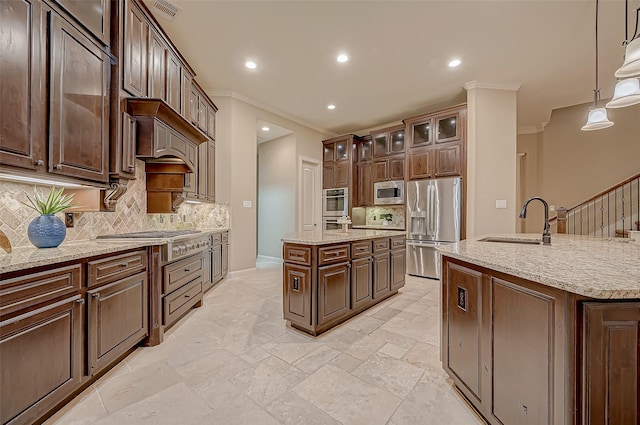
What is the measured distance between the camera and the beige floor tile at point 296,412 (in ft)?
4.61

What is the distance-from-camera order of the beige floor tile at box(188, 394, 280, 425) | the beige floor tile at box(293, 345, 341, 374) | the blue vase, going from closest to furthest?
the beige floor tile at box(188, 394, 280, 425), the blue vase, the beige floor tile at box(293, 345, 341, 374)

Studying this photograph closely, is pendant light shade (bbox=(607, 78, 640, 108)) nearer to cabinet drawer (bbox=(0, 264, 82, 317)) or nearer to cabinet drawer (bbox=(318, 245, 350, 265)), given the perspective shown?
cabinet drawer (bbox=(318, 245, 350, 265))

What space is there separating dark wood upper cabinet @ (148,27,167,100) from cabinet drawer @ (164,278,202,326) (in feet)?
6.47

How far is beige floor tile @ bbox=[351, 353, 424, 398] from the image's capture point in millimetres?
1696

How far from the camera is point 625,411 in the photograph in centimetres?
88

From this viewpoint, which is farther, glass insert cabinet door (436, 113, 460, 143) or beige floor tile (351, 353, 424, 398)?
glass insert cabinet door (436, 113, 460, 143)

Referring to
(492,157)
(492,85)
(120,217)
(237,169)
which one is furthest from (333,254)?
(492,85)

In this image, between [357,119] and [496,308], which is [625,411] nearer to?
[496,308]

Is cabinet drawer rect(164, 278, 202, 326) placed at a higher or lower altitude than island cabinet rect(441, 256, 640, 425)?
lower

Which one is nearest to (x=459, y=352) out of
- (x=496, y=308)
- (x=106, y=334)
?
(x=496, y=308)

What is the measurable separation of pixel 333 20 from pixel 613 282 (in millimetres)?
3115

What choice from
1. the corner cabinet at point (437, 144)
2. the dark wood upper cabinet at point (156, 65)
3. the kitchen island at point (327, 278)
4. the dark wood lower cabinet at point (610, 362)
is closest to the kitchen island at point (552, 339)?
the dark wood lower cabinet at point (610, 362)

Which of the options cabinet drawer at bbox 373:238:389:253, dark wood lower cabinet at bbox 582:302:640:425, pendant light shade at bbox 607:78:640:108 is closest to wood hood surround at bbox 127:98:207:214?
cabinet drawer at bbox 373:238:389:253

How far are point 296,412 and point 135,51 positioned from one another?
124 inches
